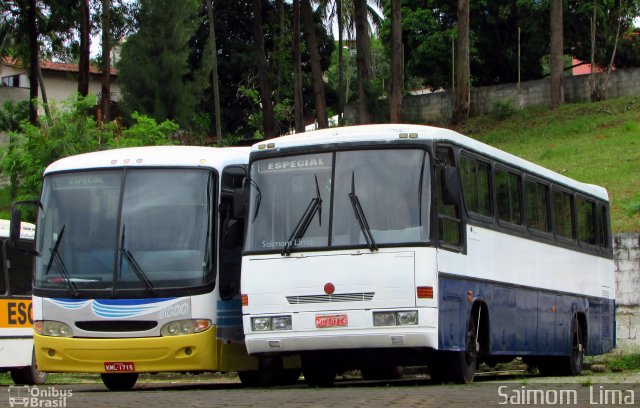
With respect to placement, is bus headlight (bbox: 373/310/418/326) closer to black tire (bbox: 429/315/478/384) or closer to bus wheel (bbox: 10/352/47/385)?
black tire (bbox: 429/315/478/384)

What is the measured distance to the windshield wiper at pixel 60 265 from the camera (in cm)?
1543

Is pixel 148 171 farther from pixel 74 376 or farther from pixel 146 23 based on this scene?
pixel 146 23

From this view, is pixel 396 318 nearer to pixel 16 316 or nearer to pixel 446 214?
pixel 446 214

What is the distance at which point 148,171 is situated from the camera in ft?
52.4

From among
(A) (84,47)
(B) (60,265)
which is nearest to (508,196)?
(B) (60,265)

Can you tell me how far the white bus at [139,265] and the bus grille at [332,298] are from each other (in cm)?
142

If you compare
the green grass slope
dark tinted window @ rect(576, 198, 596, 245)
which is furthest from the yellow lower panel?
the green grass slope

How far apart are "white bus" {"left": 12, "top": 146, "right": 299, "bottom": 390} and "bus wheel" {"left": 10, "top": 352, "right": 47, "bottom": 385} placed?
527 cm

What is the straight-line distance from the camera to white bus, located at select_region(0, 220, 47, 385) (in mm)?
20078

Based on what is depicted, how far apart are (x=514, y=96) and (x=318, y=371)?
3518 cm

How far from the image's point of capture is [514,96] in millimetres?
49469

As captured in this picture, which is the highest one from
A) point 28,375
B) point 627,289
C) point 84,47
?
point 84,47

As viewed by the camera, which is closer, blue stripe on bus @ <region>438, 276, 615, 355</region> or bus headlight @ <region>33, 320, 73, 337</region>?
blue stripe on bus @ <region>438, 276, 615, 355</region>

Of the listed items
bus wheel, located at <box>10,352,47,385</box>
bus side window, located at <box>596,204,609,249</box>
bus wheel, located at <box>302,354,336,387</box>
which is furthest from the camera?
bus side window, located at <box>596,204,609,249</box>
